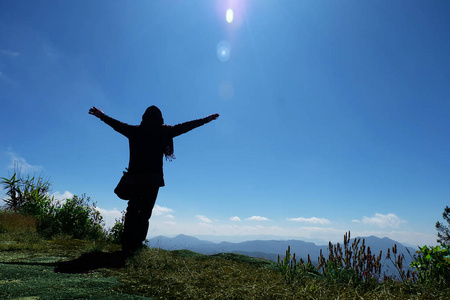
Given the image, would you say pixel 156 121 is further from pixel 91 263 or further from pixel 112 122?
pixel 91 263

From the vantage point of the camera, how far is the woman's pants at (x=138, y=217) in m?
5.66

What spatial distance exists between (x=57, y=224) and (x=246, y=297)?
9.86m

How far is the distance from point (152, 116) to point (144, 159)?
1074mm

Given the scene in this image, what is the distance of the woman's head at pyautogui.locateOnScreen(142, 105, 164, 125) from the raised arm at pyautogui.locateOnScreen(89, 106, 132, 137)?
42 centimetres

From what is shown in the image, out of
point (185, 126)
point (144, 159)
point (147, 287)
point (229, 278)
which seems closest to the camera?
point (147, 287)

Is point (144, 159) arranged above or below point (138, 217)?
above

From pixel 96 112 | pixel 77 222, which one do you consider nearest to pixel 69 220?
pixel 77 222

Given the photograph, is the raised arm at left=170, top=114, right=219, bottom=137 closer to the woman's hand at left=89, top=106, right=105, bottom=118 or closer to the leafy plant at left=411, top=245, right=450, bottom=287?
the woman's hand at left=89, top=106, right=105, bottom=118

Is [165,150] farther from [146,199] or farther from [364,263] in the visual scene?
[364,263]

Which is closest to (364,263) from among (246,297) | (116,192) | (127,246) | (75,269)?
(246,297)

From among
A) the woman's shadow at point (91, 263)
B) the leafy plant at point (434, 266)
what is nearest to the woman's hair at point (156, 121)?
the woman's shadow at point (91, 263)

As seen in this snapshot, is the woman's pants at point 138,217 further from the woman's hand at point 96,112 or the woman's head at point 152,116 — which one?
the woman's hand at point 96,112

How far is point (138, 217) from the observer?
18.7ft

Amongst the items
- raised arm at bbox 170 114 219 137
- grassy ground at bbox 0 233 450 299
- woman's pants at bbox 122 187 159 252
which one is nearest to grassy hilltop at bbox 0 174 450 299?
grassy ground at bbox 0 233 450 299
